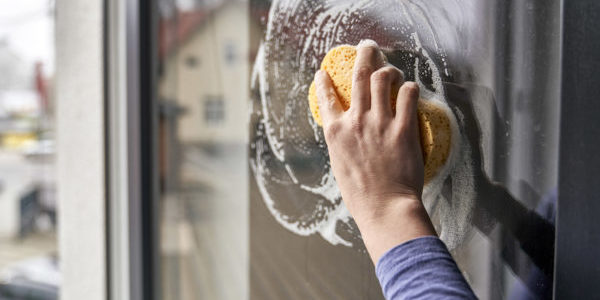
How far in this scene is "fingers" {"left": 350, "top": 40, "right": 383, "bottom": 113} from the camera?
459 mm

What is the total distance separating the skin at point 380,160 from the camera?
1.39 feet

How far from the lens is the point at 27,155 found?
167 inches

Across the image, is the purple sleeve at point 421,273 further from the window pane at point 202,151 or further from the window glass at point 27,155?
the window glass at point 27,155

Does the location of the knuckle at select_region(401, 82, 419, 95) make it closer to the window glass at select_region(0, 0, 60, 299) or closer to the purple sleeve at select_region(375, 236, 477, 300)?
the purple sleeve at select_region(375, 236, 477, 300)

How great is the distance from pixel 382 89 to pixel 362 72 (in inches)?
1.3

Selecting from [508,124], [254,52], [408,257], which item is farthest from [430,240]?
[254,52]

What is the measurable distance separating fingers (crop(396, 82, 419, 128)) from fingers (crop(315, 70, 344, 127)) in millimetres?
59

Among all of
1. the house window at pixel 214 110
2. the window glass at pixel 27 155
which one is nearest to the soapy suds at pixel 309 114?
the house window at pixel 214 110

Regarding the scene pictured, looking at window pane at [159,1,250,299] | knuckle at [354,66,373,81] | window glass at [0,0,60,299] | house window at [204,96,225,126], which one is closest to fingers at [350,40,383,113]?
knuckle at [354,66,373,81]

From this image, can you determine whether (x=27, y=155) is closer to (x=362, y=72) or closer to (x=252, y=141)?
(x=252, y=141)

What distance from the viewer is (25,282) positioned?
2.07 m

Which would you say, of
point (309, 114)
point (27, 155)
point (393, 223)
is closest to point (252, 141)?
point (309, 114)

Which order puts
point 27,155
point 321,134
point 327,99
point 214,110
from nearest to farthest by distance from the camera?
point 327,99
point 321,134
point 214,110
point 27,155

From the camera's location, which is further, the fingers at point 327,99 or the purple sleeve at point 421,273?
the fingers at point 327,99
